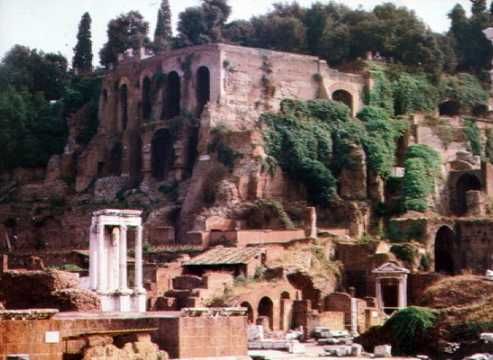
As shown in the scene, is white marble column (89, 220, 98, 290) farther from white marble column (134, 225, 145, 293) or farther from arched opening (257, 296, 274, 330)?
arched opening (257, 296, 274, 330)

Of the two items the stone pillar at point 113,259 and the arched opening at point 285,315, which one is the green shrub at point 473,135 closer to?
the arched opening at point 285,315

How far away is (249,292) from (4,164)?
29.6 m

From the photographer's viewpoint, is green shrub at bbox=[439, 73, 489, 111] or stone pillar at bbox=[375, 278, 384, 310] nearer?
stone pillar at bbox=[375, 278, 384, 310]

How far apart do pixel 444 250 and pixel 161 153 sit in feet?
53.9

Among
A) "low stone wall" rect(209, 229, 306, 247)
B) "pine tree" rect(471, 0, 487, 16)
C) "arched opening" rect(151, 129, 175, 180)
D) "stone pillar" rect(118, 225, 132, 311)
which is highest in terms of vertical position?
"pine tree" rect(471, 0, 487, 16)

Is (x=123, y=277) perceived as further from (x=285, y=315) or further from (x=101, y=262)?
(x=285, y=315)

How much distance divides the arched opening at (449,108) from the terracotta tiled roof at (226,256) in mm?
24588

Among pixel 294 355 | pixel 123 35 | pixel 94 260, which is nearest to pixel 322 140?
pixel 94 260

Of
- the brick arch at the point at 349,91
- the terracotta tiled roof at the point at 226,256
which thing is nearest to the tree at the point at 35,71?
the brick arch at the point at 349,91

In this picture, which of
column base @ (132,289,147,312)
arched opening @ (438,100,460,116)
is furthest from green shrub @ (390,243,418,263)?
arched opening @ (438,100,460,116)

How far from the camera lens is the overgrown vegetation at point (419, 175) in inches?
2589

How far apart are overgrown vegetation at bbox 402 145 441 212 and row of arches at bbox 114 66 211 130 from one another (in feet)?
36.0

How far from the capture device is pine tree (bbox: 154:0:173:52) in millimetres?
90875

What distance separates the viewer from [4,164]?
78.2 metres
